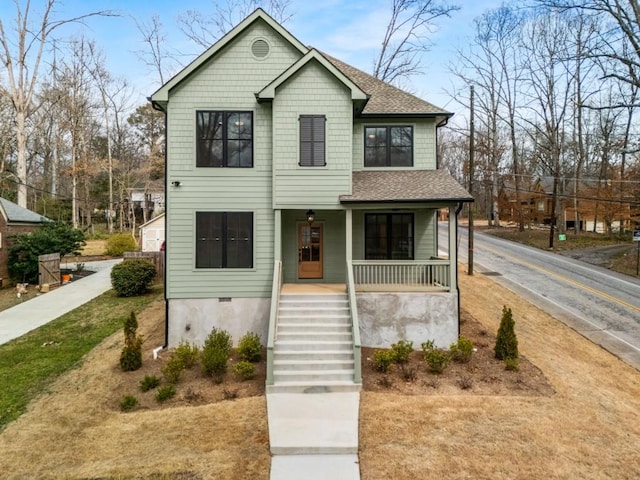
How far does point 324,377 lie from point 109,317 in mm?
9737

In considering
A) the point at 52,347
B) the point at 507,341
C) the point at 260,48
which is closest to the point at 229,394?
the point at 507,341

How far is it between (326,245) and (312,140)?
11.7 ft

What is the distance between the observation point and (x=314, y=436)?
22.9 feet

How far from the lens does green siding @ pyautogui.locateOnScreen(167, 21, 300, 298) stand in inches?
456

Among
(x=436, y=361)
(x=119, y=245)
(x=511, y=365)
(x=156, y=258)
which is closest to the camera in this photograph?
(x=436, y=361)

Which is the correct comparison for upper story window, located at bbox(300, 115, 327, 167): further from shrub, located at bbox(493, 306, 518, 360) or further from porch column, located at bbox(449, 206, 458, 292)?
shrub, located at bbox(493, 306, 518, 360)

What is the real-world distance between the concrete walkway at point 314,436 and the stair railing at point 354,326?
0.51 m

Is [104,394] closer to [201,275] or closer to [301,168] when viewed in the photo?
[201,275]

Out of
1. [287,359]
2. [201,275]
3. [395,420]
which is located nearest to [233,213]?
[201,275]

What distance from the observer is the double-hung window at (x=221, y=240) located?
1167 centimetres

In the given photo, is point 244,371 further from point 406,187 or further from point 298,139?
point 406,187

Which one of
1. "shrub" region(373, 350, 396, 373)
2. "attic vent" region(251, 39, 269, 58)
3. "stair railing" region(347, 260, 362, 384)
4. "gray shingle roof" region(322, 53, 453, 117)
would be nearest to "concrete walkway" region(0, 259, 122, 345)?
"stair railing" region(347, 260, 362, 384)

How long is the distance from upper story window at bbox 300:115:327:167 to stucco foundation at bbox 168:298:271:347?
426 cm

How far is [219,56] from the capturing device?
11.7 m
